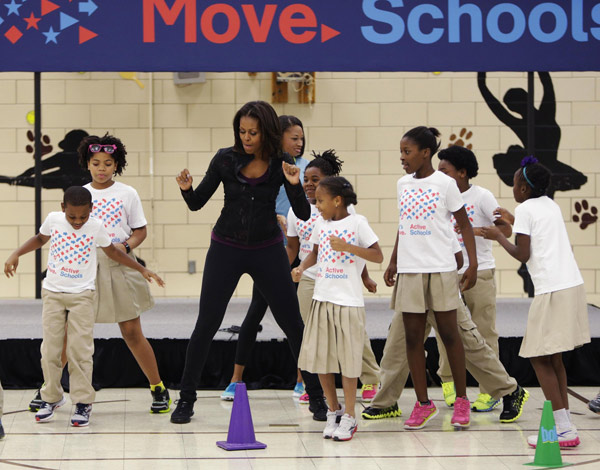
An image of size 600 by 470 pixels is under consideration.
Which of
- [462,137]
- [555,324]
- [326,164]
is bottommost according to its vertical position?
[555,324]

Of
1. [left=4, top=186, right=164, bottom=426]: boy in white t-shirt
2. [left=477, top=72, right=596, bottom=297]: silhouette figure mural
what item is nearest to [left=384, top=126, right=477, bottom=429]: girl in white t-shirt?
[left=4, top=186, right=164, bottom=426]: boy in white t-shirt

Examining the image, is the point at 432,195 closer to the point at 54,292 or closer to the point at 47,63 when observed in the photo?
the point at 54,292

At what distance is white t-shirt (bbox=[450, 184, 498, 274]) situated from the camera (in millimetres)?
4844

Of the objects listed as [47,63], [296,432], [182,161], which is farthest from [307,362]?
[182,161]

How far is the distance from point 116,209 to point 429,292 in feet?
5.05

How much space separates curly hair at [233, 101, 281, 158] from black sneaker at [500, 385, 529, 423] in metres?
1.59

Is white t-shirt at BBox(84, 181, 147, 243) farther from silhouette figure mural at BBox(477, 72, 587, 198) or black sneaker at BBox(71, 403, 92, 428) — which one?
silhouette figure mural at BBox(477, 72, 587, 198)

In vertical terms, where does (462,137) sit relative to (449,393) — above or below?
above

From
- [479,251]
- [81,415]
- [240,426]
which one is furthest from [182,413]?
[479,251]

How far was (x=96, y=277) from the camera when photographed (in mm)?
4746

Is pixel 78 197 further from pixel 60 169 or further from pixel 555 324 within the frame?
pixel 60 169

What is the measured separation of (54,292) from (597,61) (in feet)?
10.3

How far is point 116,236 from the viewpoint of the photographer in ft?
15.6

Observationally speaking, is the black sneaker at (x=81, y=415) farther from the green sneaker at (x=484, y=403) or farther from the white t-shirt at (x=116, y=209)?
the green sneaker at (x=484, y=403)
